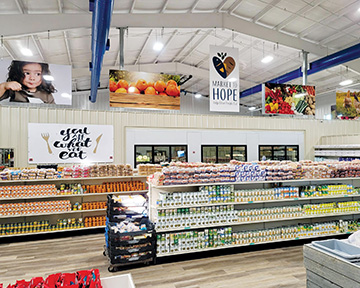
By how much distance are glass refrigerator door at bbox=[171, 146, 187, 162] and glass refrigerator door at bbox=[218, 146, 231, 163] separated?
151 cm

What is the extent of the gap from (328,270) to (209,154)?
8.41m

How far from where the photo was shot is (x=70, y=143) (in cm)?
880

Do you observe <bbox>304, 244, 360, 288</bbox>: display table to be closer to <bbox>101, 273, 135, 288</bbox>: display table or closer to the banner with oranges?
<bbox>101, 273, 135, 288</bbox>: display table

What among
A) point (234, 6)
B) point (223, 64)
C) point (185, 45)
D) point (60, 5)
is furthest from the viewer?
point (185, 45)

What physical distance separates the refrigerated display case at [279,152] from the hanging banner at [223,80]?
463 cm

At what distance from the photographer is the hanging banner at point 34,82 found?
722cm

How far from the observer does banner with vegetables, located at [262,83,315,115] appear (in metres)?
9.20

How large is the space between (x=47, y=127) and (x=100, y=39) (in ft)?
12.7

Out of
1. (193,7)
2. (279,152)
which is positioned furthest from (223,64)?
(279,152)

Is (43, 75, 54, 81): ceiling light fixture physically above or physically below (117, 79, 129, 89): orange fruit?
above

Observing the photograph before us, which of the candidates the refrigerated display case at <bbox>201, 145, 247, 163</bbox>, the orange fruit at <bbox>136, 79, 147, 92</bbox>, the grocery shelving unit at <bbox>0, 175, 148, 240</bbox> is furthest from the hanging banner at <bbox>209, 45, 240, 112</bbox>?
the refrigerated display case at <bbox>201, 145, 247, 163</bbox>

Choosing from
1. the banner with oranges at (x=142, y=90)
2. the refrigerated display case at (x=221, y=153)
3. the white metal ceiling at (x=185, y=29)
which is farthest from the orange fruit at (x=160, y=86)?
the refrigerated display case at (x=221, y=153)

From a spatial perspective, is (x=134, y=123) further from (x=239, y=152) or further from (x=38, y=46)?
(x=239, y=152)

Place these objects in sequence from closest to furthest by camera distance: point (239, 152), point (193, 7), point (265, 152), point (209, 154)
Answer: point (193, 7) → point (209, 154) → point (239, 152) → point (265, 152)
